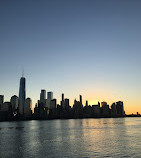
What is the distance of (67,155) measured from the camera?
51.8 metres

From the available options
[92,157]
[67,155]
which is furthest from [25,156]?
[92,157]

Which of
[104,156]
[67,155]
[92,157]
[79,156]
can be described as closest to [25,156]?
[67,155]

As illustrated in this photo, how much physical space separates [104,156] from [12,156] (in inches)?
1087

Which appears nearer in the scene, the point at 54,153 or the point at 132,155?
the point at 132,155

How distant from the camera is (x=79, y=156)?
164ft

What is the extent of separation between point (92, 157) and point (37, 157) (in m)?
16.1

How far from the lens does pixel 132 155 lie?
5075cm

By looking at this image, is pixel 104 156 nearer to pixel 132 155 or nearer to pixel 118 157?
pixel 118 157

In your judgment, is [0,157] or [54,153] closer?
[0,157]

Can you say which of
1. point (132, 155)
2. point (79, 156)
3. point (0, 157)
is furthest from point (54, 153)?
point (132, 155)

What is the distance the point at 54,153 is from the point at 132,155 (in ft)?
78.9

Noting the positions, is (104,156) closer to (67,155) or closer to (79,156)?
(79,156)

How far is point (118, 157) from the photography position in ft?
159

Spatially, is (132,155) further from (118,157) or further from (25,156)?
(25,156)
